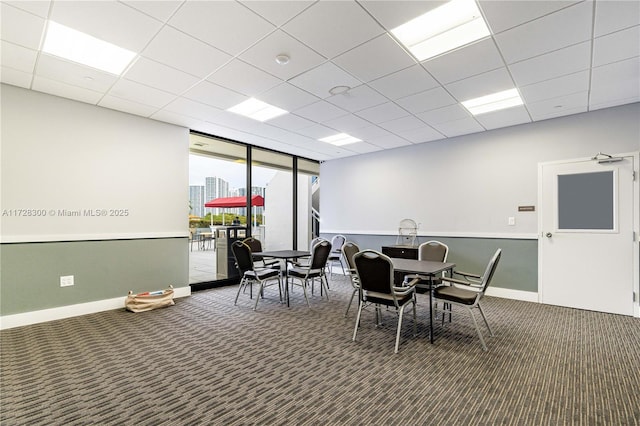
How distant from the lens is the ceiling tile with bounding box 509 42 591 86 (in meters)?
2.90

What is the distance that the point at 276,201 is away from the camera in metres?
7.66

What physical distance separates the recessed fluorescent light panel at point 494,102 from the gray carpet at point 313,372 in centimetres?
299

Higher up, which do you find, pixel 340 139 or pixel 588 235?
pixel 340 139

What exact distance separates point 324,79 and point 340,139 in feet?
8.16

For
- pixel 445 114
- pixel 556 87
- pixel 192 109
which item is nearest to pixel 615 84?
pixel 556 87

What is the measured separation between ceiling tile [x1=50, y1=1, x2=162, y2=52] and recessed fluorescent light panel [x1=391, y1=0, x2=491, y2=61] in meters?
2.17

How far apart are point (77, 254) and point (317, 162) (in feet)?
18.4

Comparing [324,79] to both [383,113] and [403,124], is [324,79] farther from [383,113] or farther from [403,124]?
[403,124]

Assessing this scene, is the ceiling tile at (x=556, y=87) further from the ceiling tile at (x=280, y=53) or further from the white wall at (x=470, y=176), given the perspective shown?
the ceiling tile at (x=280, y=53)

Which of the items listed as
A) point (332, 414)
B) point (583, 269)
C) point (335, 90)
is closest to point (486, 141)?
point (583, 269)

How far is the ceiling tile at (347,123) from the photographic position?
4715 mm

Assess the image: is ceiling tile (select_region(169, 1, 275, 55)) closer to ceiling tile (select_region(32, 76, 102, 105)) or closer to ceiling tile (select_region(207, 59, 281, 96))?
ceiling tile (select_region(207, 59, 281, 96))

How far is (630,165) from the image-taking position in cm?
411

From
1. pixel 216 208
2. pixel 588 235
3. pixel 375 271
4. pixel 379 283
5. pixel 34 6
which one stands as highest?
pixel 34 6
